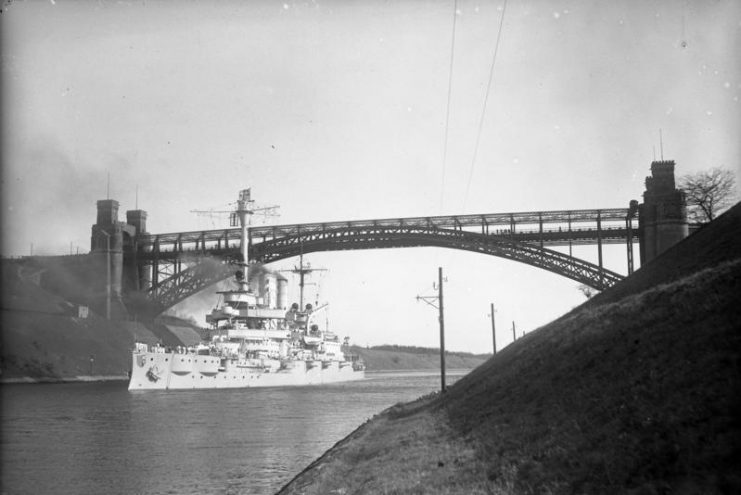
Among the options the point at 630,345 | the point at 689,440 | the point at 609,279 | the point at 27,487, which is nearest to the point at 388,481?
the point at 630,345

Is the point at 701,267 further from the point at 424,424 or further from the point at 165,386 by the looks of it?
the point at 165,386

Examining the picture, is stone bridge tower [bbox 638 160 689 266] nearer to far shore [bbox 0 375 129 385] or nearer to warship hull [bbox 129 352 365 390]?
warship hull [bbox 129 352 365 390]

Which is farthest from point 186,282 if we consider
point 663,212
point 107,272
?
point 663,212

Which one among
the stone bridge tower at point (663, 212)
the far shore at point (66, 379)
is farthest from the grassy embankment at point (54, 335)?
the stone bridge tower at point (663, 212)

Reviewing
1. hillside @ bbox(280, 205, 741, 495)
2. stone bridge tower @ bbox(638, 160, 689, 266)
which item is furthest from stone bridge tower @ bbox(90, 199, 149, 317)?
hillside @ bbox(280, 205, 741, 495)

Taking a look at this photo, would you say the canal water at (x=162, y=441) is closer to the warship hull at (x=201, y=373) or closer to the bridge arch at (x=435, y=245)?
the warship hull at (x=201, y=373)

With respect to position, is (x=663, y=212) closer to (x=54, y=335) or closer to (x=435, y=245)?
(x=435, y=245)
